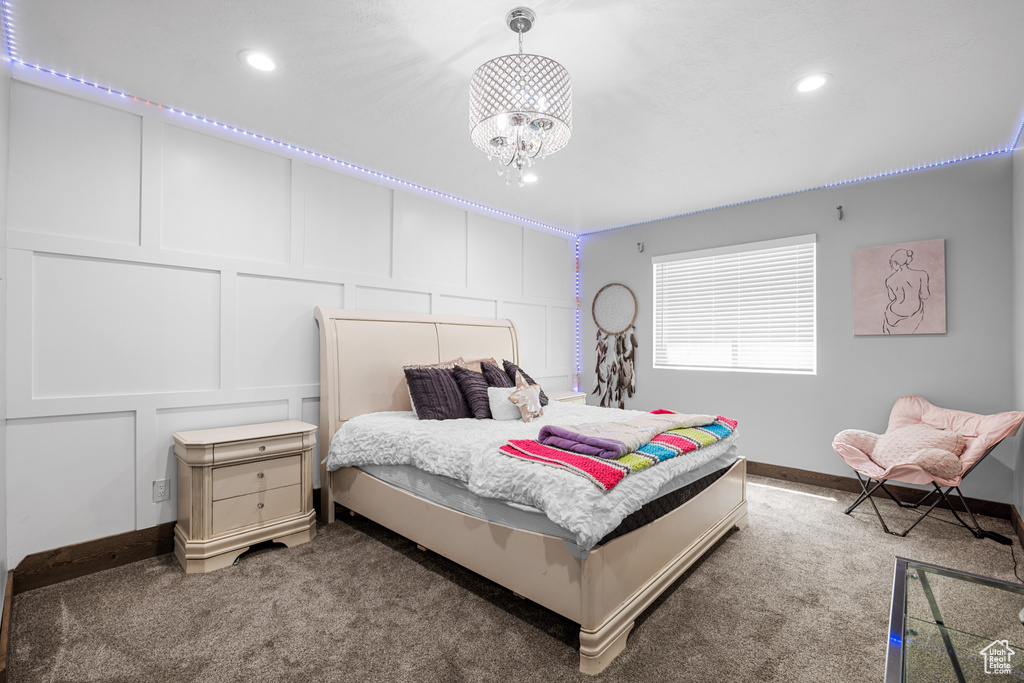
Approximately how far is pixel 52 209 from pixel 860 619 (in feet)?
13.8

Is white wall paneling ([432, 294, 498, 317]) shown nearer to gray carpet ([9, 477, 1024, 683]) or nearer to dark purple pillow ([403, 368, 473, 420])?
dark purple pillow ([403, 368, 473, 420])

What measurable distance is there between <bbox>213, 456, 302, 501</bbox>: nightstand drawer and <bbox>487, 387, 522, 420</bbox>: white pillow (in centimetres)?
121

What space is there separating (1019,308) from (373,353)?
4229 millimetres

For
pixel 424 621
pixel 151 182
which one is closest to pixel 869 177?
pixel 424 621

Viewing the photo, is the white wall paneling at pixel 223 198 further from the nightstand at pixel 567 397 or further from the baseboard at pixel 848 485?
the baseboard at pixel 848 485

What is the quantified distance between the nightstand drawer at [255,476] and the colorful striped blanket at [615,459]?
4.48 ft

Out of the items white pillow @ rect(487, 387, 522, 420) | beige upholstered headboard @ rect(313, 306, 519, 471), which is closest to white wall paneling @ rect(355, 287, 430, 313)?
beige upholstered headboard @ rect(313, 306, 519, 471)

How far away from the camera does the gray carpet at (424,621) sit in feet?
5.46

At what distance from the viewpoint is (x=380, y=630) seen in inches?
74.7

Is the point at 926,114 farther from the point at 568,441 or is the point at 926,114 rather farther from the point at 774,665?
the point at 774,665

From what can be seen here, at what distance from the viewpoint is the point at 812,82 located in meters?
2.30

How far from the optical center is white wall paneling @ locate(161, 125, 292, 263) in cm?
267

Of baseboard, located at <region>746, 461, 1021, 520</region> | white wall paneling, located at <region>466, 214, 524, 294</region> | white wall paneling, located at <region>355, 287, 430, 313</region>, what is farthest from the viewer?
white wall paneling, located at <region>466, 214, 524, 294</region>

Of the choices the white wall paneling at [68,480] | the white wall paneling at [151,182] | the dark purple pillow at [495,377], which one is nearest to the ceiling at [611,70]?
the white wall paneling at [151,182]
